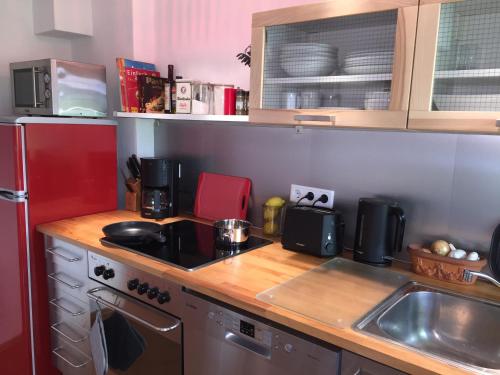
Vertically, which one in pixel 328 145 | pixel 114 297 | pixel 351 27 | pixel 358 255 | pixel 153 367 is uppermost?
pixel 351 27

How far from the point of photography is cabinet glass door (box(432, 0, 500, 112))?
1.14 m

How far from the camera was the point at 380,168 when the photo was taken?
168 cm

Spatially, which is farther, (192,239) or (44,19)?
(44,19)

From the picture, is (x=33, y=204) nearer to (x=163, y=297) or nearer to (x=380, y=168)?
(x=163, y=297)

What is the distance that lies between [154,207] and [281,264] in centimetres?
89

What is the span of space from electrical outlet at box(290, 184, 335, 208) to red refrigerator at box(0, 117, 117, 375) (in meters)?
1.13

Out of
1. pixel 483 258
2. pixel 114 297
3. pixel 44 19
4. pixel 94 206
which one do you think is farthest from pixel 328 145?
pixel 44 19

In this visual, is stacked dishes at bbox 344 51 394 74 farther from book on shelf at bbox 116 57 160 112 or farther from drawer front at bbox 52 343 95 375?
drawer front at bbox 52 343 95 375

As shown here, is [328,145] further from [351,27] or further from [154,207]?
[154,207]

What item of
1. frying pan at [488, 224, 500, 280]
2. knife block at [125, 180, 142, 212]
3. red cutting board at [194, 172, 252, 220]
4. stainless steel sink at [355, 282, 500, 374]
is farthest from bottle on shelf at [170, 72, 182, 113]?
frying pan at [488, 224, 500, 280]

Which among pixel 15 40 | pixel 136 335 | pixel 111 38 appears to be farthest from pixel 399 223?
pixel 15 40

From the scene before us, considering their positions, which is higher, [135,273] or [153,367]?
[135,273]

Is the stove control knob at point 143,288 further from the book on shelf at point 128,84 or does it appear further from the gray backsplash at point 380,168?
the book on shelf at point 128,84

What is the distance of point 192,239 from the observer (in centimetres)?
189
